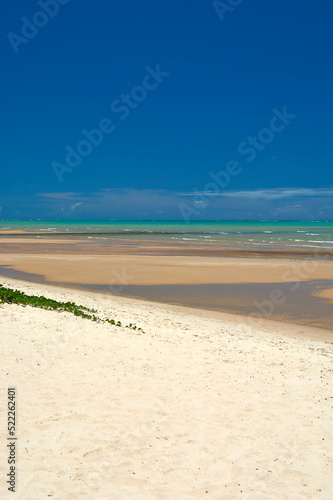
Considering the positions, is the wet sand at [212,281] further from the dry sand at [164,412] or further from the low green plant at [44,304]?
the low green plant at [44,304]

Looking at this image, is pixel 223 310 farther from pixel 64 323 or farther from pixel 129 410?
pixel 129 410

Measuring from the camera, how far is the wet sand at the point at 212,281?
16281 millimetres

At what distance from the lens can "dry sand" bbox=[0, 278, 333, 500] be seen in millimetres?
5219

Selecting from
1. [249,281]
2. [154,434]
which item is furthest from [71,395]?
[249,281]

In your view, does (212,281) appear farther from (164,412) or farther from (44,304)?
(164,412)

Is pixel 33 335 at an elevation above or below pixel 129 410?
above

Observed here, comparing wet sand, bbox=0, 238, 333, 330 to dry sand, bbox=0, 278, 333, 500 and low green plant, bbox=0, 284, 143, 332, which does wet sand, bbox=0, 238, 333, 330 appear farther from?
low green plant, bbox=0, 284, 143, 332

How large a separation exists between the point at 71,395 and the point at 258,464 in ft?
11.6

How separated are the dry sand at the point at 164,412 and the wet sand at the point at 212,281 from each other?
453 cm

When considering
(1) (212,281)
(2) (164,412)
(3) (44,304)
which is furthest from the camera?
(1) (212,281)

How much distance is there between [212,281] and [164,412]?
52.7ft

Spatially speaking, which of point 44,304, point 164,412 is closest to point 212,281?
point 44,304

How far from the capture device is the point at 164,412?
6922 millimetres

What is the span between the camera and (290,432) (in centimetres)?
648
